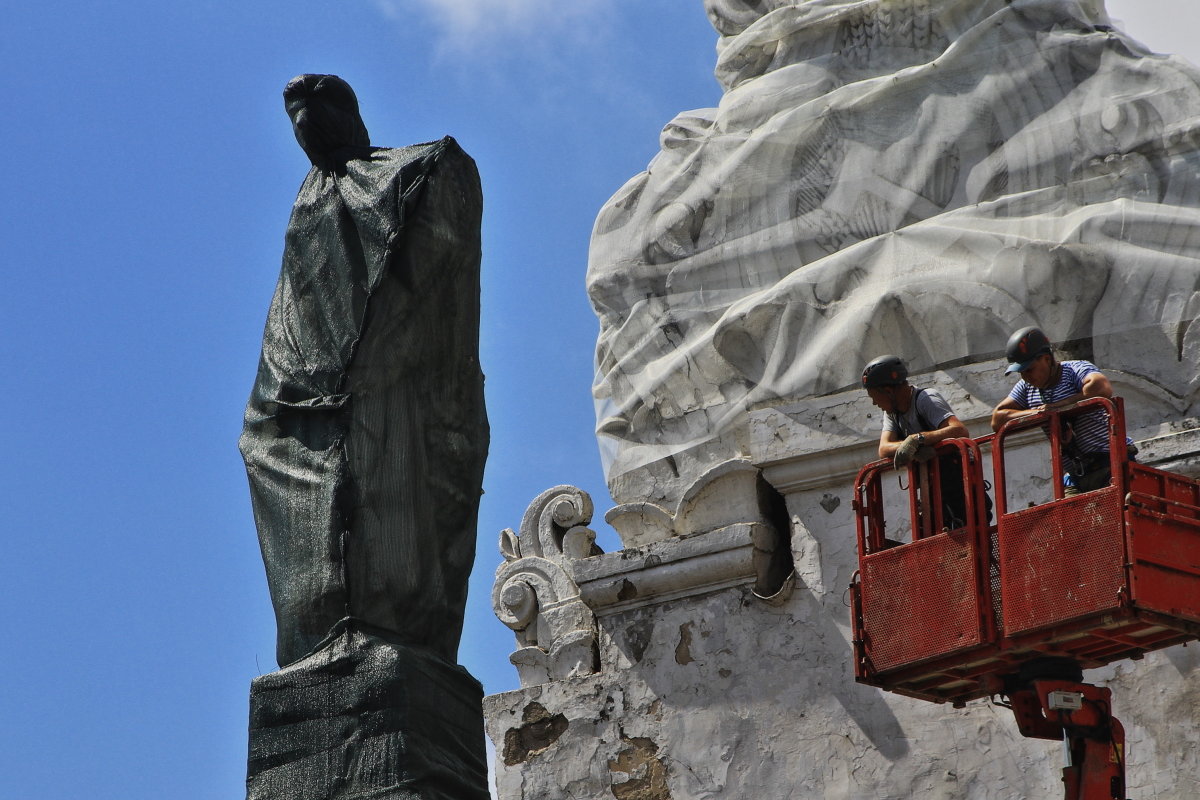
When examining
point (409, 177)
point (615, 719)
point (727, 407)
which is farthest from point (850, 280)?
point (409, 177)

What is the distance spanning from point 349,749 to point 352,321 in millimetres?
1414

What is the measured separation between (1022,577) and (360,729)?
2.20m

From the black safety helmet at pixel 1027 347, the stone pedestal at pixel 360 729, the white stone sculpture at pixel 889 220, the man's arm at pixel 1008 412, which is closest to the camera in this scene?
the stone pedestal at pixel 360 729

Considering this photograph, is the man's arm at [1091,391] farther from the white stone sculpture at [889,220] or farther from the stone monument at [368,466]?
the stone monument at [368,466]

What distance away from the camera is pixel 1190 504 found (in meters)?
8.49

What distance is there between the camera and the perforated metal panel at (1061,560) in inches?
324

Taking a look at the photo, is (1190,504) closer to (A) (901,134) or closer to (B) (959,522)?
(B) (959,522)

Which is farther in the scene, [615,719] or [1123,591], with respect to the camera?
[615,719]

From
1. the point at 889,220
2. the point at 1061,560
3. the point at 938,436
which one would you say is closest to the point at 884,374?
the point at 938,436

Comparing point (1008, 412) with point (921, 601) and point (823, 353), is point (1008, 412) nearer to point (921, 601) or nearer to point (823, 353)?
point (921, 601)

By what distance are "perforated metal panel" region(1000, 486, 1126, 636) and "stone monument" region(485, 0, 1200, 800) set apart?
4.39 feet

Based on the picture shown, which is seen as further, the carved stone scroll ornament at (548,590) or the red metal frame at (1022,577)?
the carved stone scroll ornament at (548,590)

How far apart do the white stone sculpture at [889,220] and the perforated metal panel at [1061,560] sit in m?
1.67

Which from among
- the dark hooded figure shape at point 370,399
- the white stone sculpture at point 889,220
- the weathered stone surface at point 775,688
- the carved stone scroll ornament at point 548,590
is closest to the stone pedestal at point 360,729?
the dark hooded figure shape at point 370,399
